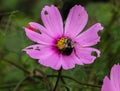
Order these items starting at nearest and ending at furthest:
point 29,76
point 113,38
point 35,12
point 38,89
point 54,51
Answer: point 54,51, point 29,76, point 38,89, point 113,38, point 35,12

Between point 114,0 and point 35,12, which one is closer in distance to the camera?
point 114,0

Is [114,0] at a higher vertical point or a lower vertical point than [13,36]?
higher

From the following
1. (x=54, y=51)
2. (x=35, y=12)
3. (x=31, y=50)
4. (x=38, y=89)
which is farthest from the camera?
(x=35, y=12)

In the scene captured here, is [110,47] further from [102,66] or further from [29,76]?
[29,76]

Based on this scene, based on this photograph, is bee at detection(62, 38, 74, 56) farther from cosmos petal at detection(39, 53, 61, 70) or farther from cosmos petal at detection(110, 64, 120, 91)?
cosmos petal at detection(110, 64, 120, 91)

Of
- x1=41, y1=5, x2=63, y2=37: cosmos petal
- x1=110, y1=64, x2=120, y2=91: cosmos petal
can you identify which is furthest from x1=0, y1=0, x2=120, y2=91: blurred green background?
x1=110, y1=64, x2=120, y2=91: cosmos petal

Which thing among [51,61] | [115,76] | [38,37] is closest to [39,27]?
[38,37]

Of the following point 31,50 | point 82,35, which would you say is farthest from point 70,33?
point 31,50
